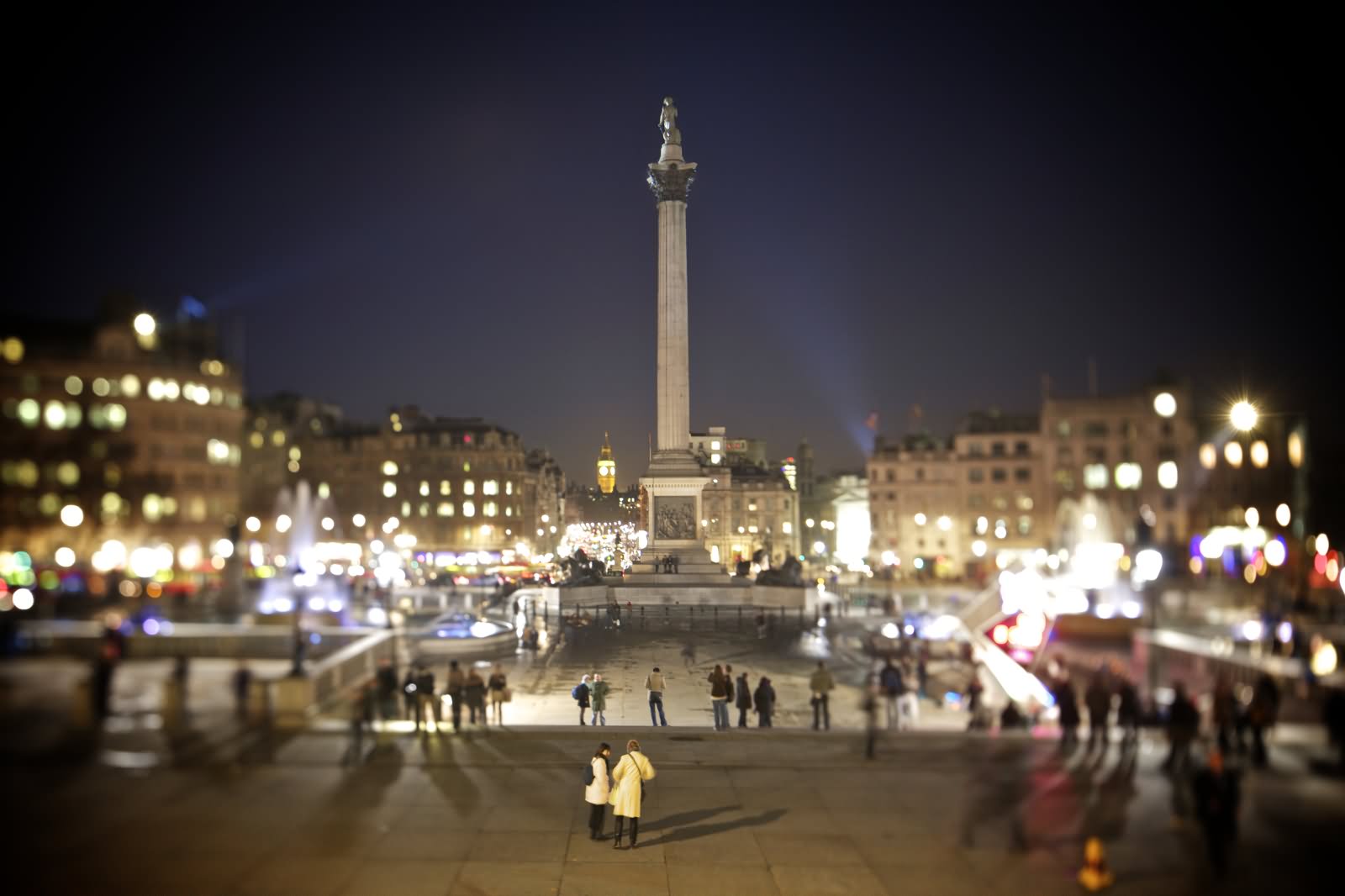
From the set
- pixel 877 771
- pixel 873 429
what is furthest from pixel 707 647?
pixel 873 429

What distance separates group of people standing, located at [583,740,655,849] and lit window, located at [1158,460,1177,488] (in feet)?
51.9

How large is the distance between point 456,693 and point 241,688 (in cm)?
476

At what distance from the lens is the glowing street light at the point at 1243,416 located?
1853cm

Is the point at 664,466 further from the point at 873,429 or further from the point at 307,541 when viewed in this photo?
the point at 307,541

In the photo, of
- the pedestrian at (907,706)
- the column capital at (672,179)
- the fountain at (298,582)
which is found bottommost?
the pedestrian at (907,706)

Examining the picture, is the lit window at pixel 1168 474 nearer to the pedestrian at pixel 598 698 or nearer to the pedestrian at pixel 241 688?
the pedestrian at pixel 598 698

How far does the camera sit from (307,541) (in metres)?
19.8

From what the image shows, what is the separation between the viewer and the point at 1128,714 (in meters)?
14.9

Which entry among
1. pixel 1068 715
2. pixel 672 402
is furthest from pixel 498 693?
pixel 672 402

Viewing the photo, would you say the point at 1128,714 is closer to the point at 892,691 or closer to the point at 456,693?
the point at 892,691

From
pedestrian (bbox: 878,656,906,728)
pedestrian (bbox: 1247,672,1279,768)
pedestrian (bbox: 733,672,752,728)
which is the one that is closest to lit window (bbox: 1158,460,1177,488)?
pedestrian (bbox: 1247,672,1279,768)

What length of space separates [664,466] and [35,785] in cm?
4152

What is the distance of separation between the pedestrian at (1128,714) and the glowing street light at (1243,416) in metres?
7.38

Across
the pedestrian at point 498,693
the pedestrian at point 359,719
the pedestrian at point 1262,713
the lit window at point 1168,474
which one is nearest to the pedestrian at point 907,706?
the pedestrian at point 1262,713
